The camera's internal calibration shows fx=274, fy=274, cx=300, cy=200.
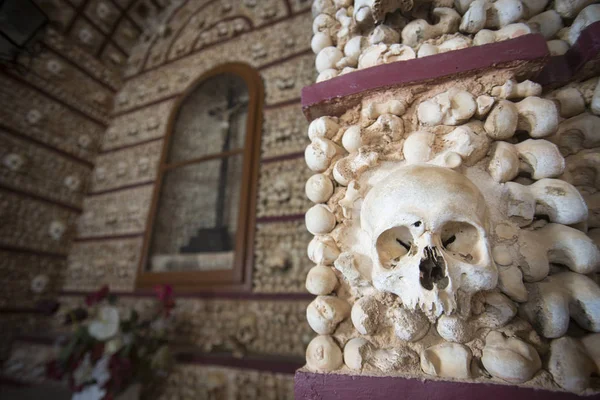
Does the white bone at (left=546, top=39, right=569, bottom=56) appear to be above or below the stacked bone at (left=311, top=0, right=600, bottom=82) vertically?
below

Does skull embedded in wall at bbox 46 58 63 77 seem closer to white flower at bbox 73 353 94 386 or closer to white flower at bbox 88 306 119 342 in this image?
white flower at bbox 88 306 119 342

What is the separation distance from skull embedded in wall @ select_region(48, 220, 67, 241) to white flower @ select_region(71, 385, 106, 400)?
201 centimetres

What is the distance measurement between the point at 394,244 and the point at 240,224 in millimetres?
1705

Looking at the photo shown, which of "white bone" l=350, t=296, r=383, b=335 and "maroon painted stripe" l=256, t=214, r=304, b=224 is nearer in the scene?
"white bone" l=350, t=296, r=383, b=335

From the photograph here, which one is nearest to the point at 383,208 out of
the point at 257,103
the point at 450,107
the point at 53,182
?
the point at 450,107

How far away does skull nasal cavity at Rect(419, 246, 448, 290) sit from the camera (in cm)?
57

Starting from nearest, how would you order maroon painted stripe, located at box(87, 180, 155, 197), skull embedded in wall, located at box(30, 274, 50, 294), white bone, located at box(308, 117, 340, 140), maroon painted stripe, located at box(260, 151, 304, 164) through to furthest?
1. white bone, located at box(308, 117, 340, 140)
2. maroon painted stripe, located at box(260, 151, 304, 164)
3. skull embedded in wall, located at box(30, 274, 50, 294)
4. maroon painted stripe, located at box(87, 180, 155, 197)

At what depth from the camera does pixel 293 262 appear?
2.01 meters

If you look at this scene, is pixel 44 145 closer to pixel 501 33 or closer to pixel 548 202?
pixel 501 33

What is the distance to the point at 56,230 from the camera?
2982 mm

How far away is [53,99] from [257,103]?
8.22ft

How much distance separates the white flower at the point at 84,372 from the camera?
1629mm

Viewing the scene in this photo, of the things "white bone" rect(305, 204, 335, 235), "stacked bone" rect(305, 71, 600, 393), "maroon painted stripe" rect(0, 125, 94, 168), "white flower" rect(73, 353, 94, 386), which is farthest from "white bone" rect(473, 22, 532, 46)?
"maroon painted stripe" rect(0, 125, 94, 168)

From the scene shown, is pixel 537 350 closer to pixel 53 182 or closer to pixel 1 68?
pixel 53 182
